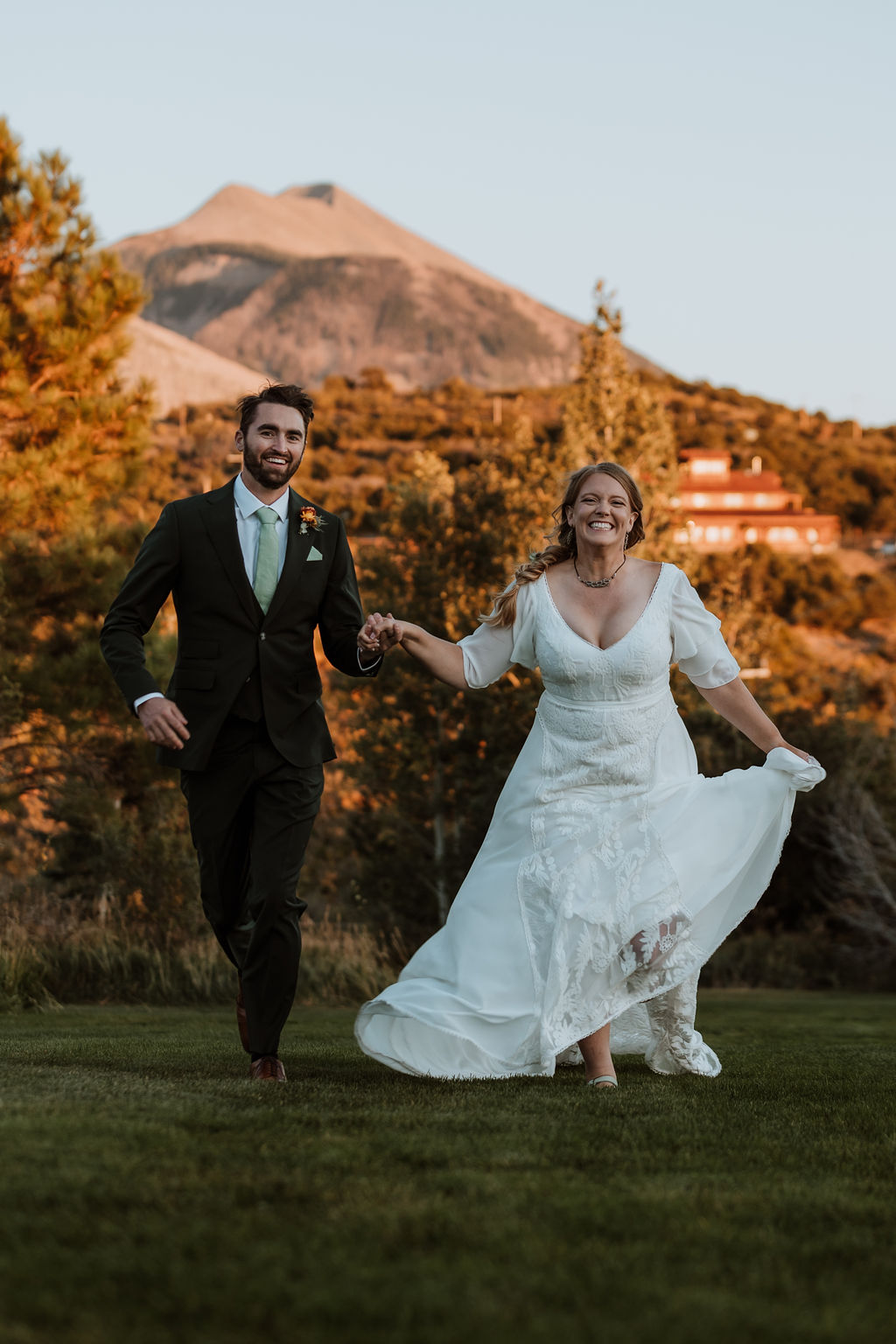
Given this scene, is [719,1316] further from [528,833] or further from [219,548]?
[219,548]

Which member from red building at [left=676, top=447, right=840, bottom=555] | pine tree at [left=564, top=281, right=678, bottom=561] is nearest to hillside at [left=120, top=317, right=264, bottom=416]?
red building at [left=676, top=447, right=840, bottom=555]

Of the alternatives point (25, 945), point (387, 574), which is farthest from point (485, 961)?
point (387, 574)

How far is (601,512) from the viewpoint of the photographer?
5.87m

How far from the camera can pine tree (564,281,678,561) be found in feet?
87.7

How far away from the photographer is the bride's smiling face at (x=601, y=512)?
5867 mm

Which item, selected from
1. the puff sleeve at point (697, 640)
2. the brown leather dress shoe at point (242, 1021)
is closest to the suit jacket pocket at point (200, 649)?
the brown leather dress shoe at point (242, 1021)

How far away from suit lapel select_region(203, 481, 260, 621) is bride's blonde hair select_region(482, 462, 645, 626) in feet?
3.35

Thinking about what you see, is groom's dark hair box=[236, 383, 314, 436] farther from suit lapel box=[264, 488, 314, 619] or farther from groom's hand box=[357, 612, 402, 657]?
groom's hand box=[357, 612, 402, 657]

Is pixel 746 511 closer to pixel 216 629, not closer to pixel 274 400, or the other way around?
pixel 274 400

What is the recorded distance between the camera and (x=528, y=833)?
224 inches

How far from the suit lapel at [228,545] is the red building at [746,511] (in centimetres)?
5628

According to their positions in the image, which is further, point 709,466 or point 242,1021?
point 709,466

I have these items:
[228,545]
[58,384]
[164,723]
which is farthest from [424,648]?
[58,384]

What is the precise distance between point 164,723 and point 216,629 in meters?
0.51
